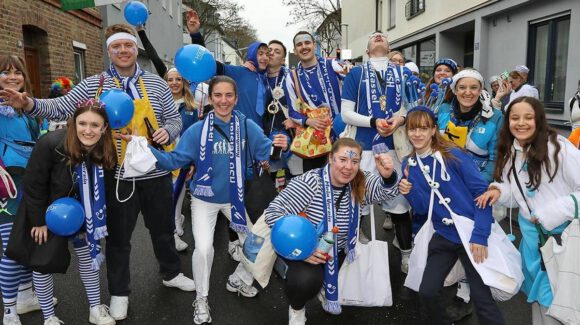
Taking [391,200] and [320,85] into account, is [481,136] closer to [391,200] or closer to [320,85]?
[391,200]

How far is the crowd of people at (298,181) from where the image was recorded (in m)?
2.79

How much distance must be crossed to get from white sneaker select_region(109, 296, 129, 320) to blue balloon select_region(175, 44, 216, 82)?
6.09ft

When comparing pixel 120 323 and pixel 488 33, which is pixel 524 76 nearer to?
pixel 488 33

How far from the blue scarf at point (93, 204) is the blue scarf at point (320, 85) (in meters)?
2.04

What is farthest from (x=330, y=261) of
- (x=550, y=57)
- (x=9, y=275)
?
(x=550, y=57)

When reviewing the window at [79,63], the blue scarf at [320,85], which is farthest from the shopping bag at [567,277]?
the window at [79,63]

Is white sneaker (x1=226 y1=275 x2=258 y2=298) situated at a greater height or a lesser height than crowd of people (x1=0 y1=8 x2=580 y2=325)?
lesser

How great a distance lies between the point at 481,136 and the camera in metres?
3.58

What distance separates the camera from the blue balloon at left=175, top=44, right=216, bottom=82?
3.70 metres

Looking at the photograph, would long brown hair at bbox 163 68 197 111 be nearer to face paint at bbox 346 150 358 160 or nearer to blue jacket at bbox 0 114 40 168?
blue jacket at bbox 0 114 40 168

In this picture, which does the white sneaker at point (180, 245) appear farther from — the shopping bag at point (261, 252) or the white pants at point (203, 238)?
the shopping bag at point (261, 252)

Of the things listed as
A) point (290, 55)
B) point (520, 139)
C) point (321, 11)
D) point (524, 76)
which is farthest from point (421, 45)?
point (321, 11)

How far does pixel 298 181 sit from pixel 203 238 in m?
0.82

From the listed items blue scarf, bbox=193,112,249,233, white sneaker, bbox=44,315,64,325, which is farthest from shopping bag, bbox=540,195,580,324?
white sneaker, bbox=44,315,64,325
